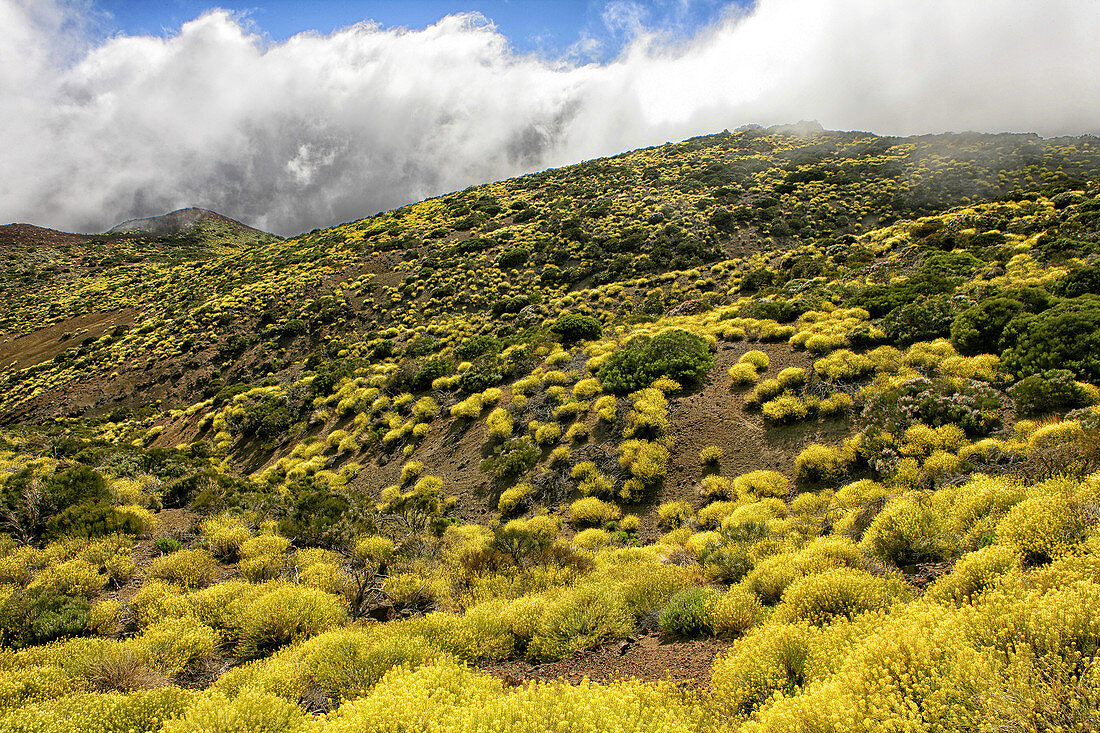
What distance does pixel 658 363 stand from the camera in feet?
45.1

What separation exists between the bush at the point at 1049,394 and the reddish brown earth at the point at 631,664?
25.0ft

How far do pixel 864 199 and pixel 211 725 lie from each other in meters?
44.3

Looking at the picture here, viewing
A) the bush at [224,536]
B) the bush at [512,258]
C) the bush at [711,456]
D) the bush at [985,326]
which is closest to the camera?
the bush at [224,536]

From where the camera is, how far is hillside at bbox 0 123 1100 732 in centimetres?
371

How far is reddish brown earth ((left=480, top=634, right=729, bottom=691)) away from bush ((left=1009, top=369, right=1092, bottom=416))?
25.0 ft

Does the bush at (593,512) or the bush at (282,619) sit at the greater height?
the bush at (282,619)

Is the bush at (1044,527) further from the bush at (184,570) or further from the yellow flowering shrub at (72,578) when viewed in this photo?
the yellow flowering shrub at (72,578)

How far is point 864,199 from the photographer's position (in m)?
35.1

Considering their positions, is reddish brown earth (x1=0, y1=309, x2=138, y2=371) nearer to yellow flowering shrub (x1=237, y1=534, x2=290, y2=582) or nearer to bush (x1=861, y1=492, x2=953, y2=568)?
yellow flowering shrub (x1=237, y1=534, x2=290, y2=582)

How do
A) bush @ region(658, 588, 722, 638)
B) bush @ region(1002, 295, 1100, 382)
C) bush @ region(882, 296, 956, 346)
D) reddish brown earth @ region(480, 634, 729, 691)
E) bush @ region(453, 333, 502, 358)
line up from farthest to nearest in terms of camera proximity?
bush @ region(453, 333, 502, 358)
bush @ region(882, 296, 956, 346)
bush @ region(1002, 295, 1100, 382)
bush @ region(658, 588, 722, 638)
reddish brown earth @ region(480, 634, 729, 691)

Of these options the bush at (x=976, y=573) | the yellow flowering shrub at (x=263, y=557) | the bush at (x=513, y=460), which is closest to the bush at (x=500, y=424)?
the bush at (x=513, y=460)

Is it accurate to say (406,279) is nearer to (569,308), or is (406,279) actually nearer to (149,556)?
(569,308)

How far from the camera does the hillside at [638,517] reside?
12.2ft

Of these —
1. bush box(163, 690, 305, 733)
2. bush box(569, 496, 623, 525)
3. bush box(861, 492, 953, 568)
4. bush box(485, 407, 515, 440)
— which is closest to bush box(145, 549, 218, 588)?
bush box(163, 690, 305, 733)
